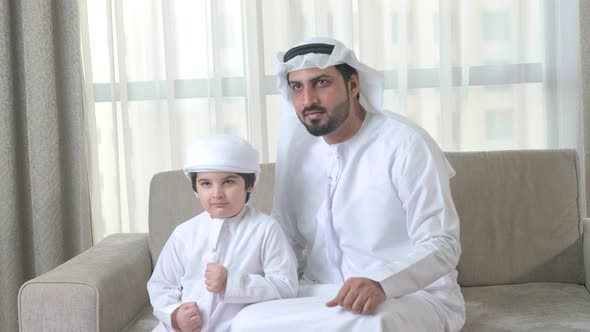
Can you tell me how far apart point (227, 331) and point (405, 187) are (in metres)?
0.60

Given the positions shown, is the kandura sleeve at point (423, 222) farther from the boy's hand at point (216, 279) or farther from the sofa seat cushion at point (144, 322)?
the sofa seat cushion at point (144, 322)

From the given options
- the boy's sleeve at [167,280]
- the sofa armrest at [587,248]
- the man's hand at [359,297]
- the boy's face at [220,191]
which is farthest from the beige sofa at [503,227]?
the man's hand at [359,297]

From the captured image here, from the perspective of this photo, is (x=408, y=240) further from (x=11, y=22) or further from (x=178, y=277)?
(x=11, y=22)

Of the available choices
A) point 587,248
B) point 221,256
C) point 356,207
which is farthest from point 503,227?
point 221,256

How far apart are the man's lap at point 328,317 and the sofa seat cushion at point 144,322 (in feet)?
1.68

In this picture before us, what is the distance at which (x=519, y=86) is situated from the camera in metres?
3.42

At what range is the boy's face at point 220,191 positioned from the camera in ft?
7.25

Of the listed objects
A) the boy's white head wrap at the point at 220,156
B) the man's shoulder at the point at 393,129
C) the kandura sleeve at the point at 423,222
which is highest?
the man's shoulder at the point at 393,129

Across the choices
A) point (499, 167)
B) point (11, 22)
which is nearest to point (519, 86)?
point (499, 167)

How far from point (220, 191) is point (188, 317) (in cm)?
34

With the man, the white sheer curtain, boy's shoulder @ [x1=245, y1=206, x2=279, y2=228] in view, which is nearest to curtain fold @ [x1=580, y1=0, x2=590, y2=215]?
the white sheer curtain

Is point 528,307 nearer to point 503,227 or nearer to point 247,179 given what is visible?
point 503,227

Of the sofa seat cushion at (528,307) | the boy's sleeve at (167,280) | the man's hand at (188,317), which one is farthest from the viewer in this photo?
the sofa seat cushion at (528,307)

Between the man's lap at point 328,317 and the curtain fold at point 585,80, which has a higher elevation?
the curtain fold at point 585,80
